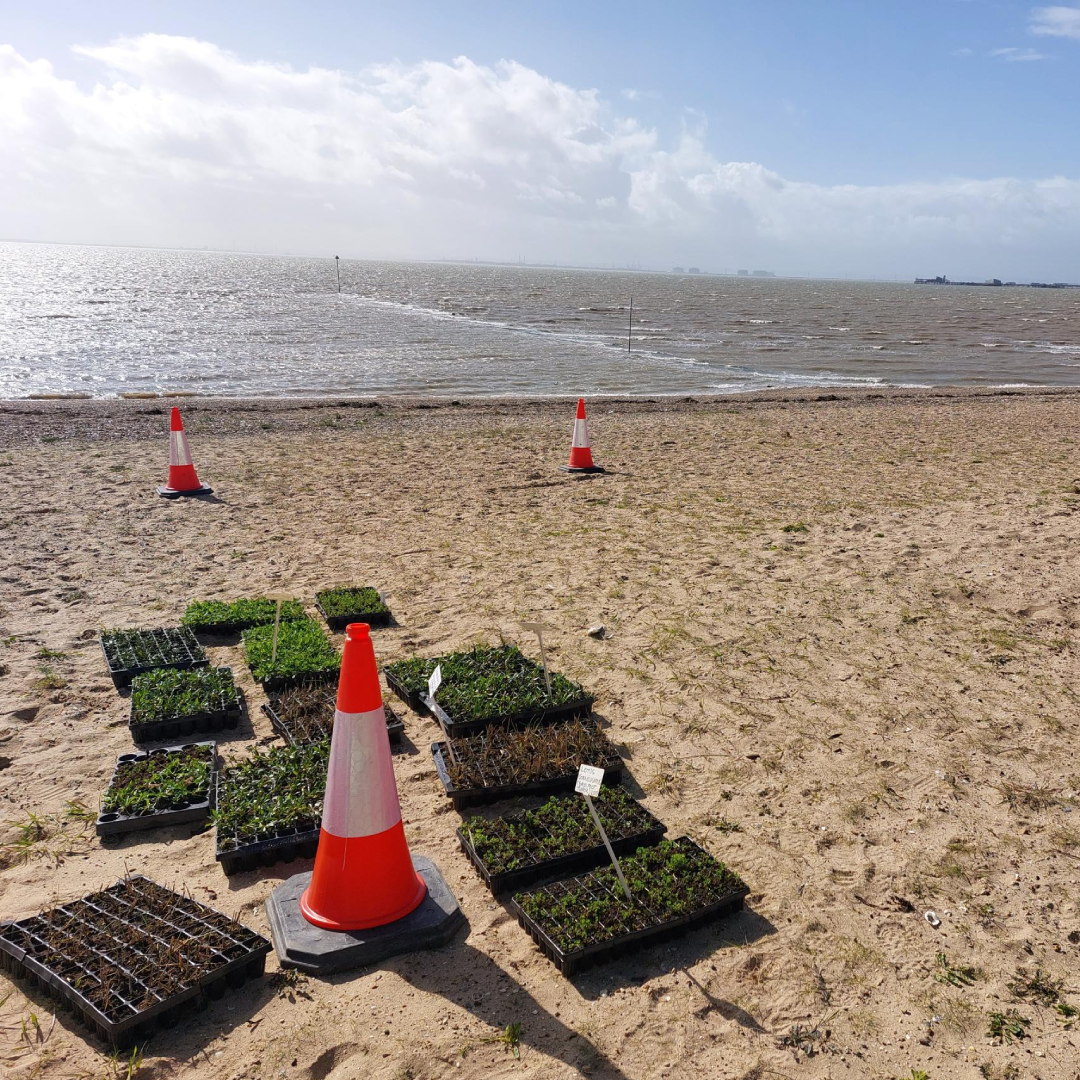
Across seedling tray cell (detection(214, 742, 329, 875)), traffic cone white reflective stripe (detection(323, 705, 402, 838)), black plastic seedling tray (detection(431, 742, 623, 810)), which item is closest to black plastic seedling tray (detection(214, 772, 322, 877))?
seedling tray cell (detection(214, 742, 329, 875))

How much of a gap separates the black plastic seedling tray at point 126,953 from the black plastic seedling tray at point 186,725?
1457 millimetres

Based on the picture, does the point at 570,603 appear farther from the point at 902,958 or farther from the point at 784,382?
the point at 784,382

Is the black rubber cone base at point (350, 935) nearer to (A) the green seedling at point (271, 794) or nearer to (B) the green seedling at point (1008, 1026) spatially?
Result: (A) the green seedling at point (271, 794)

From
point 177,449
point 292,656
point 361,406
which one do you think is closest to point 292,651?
point 292,656

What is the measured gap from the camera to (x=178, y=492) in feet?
32.6

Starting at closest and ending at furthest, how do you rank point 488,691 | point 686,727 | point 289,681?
point 686,727
point 488,691
point 289,681

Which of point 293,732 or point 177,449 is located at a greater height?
point 177,449

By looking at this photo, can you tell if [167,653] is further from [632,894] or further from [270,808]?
[632,894]

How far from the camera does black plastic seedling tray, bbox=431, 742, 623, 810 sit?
4.12 meters

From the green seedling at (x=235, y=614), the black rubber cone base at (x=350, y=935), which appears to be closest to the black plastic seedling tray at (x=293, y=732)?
the black rubber cone base at (x=350, y=935)

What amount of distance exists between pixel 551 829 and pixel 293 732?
165cm

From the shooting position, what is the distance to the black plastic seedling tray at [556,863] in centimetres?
352

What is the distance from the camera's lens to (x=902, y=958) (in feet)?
10.5

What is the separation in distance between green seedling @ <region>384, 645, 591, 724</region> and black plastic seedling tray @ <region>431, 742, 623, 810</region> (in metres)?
0.50
